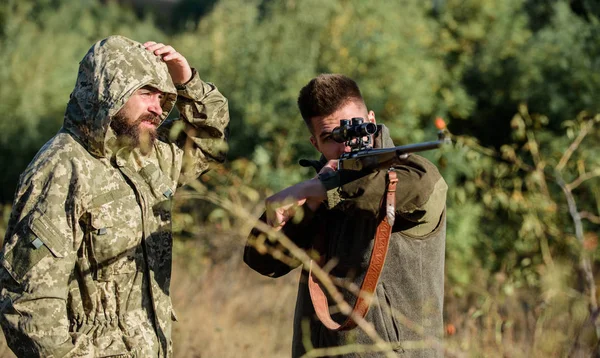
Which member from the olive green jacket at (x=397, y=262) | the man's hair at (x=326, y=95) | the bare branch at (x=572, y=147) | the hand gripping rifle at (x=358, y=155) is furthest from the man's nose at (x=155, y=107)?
the bare branch at (x=572, y=147)

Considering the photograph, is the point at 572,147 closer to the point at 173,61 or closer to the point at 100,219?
the point at 173,61

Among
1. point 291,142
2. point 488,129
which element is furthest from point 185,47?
point 488,129

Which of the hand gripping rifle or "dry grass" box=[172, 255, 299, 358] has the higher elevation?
the hand gripping rifle

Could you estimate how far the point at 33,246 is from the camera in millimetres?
3428

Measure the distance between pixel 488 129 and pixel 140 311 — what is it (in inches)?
390

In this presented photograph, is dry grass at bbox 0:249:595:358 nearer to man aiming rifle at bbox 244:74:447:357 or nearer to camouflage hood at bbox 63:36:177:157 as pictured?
man aiming rifle at bbox 244:74:447:357

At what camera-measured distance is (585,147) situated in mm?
9875

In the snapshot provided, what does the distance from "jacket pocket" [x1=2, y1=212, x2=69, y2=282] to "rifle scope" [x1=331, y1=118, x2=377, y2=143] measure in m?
1.29

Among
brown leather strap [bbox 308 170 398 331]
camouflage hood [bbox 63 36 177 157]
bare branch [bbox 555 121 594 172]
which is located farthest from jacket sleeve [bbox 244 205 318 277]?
bare branch [bbox 555 121 594 172]

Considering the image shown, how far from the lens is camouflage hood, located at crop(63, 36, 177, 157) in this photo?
12.1 feet

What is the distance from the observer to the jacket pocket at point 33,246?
3.42m

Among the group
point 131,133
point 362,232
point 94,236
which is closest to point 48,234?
point 94,236

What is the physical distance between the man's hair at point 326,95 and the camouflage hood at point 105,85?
2.27ft

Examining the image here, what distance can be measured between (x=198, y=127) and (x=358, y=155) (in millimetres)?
1224
